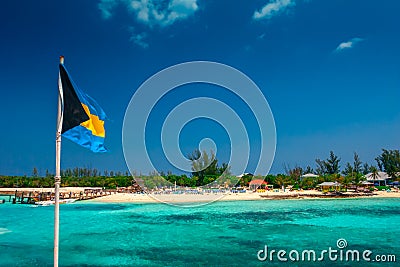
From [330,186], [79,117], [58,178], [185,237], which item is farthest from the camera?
[330,186]

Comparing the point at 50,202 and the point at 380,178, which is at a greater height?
the point at 380,178

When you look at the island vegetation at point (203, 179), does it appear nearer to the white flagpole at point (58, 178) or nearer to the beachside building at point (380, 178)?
the beachside building at point (380, 178)

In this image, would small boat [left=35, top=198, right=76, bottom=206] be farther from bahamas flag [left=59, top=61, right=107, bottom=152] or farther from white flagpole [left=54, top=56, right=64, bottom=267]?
white flagpole [left=54, top=56, right=64, bottom=267]

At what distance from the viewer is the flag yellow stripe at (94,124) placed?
6131mm

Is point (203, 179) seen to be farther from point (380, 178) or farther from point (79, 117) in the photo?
point (79, 117)

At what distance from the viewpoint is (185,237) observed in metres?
17.5

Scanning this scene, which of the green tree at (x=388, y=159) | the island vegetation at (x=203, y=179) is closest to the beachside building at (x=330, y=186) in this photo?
the island vegetation at (x=203, y=179)

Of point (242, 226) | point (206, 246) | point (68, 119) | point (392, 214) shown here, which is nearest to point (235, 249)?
point (206, 246)

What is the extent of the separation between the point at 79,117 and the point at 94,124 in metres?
0.58

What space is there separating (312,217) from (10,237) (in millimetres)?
18054

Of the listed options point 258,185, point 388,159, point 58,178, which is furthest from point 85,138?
point 388,159

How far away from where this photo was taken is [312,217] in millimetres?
24672

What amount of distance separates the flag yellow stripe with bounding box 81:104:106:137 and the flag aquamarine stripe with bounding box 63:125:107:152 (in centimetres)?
→ 6

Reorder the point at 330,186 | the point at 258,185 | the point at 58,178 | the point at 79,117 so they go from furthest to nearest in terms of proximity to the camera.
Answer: the point at 258,185 < the point at 330,186 < the point at 79,117 < the point at 58,178
